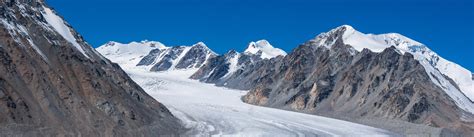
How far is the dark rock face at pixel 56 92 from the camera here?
90.8 meters

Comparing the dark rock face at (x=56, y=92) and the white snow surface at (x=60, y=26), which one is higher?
the white snow surface at (x=60, y=26)

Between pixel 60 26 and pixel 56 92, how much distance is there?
99.0ft

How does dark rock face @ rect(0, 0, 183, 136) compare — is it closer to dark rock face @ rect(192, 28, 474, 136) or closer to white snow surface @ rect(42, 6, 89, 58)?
white snow surface @ rect(42, 6, 89, 58)

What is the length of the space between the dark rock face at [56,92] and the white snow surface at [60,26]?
291 cm

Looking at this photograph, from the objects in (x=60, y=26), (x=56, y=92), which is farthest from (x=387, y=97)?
(x=56, y=92)

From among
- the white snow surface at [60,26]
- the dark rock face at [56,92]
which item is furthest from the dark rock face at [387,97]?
the white snow surface at [60,26]

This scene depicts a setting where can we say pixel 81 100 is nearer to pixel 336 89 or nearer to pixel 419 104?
pixel 419 104

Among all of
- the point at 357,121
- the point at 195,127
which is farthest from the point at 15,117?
the point at 357,121

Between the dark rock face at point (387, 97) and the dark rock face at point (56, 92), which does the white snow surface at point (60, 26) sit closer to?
the dark rock face at point (56, 92)

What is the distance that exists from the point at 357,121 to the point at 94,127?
7885 centimetres

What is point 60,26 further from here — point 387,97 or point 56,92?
point 387,97

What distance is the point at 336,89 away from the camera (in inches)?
7594

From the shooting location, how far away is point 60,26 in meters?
127

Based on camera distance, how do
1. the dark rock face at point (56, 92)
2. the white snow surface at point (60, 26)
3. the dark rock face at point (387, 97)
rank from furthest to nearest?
the dark rock face at point (387, 97)
the white snow surface at point (60, 26)
the dark rock face at point (56, 92)
